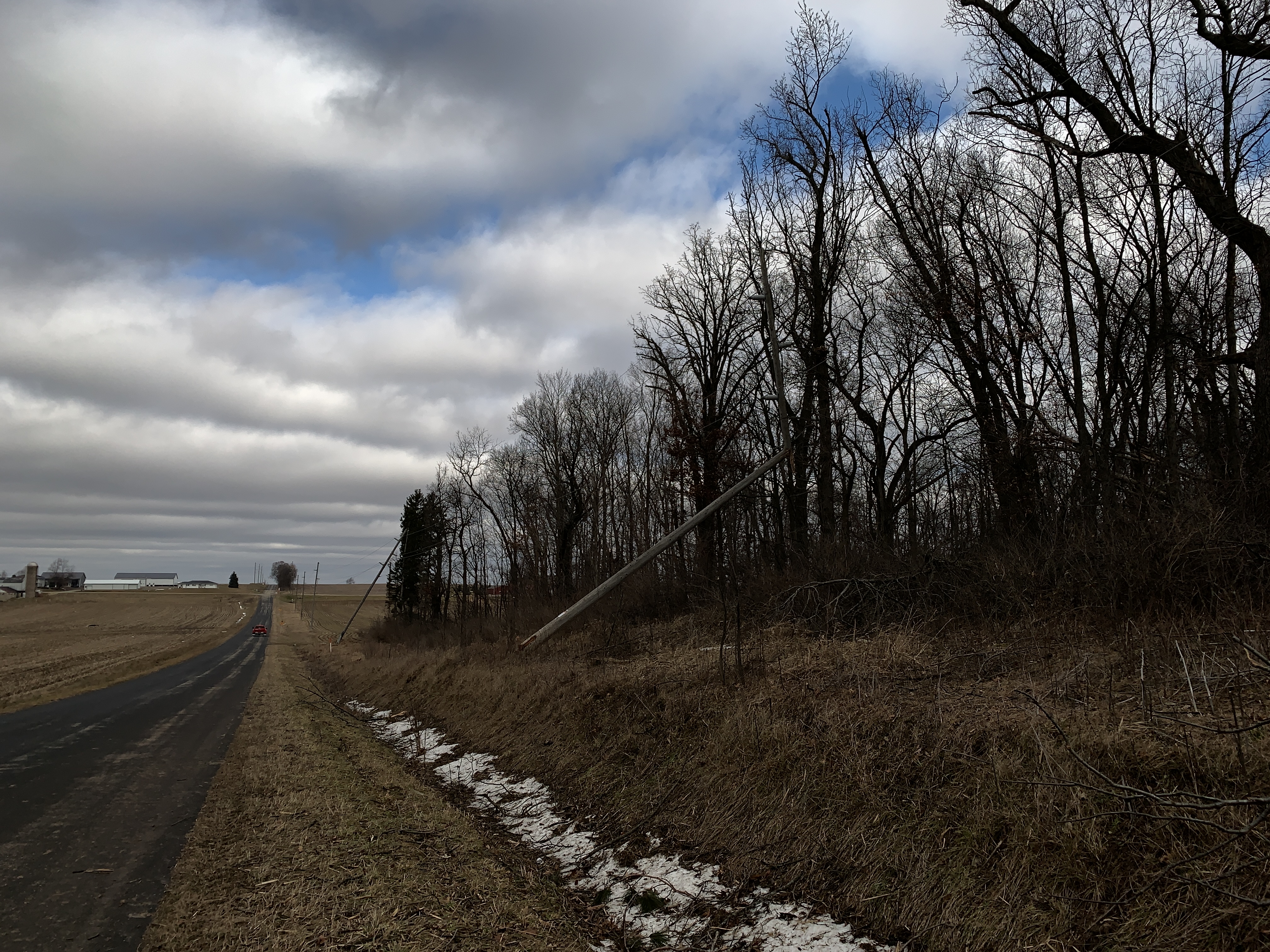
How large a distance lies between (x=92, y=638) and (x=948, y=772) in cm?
5918

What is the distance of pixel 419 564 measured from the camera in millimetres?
54906

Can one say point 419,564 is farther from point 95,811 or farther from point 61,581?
point 61,581

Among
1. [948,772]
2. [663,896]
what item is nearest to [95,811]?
[663,896]

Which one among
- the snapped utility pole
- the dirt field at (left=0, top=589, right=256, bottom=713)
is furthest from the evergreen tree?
the snapped utility pole

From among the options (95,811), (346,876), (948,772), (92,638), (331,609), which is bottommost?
(331,609)

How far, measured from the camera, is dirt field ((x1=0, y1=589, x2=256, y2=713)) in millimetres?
24750

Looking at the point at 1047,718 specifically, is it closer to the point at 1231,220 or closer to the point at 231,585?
the point at 1231,220

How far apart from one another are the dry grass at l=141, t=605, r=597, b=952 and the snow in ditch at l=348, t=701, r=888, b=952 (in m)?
0.43

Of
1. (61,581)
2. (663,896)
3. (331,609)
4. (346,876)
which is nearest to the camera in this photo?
(663,896)

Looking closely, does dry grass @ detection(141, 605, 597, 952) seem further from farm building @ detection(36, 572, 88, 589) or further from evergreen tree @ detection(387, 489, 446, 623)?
farm building @ detection(36, 572, 88, 589)

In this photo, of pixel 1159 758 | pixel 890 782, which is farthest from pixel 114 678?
pixel 1159 758

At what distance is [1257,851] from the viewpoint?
385cm

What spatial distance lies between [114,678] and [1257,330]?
111 feet

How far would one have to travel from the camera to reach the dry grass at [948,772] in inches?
170
